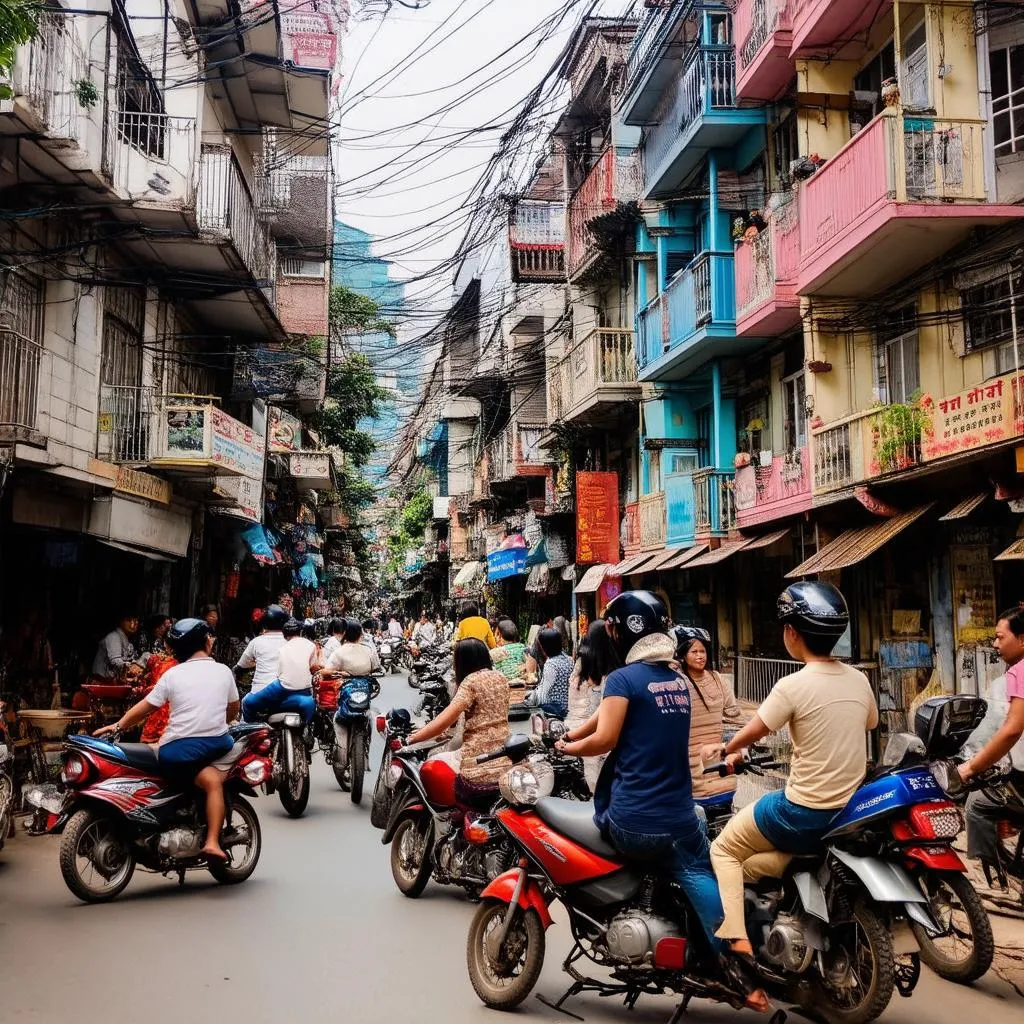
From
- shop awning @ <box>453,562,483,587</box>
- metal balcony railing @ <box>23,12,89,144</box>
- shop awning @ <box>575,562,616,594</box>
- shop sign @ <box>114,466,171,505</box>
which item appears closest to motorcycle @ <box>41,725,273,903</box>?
metal balcony railing @ <box>23,12,89,144</box>

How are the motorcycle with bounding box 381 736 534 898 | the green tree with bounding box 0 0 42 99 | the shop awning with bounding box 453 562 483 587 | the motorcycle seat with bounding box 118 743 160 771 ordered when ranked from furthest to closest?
the shop awning with bounding box 453 562 483 587 → the motorcycle seat with bounding box 118 743 160 771 → the motorcycle with bounding box 381 736 534 898 → the green tree with bounding box 0 0 42 99

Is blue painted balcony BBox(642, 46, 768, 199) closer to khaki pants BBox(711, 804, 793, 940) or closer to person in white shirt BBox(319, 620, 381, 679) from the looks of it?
person in white shirt BBox(319, 620, 381, 679)

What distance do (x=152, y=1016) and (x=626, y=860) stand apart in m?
2.13

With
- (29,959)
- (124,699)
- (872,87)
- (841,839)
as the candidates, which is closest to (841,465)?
(872,87)

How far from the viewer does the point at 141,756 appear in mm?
7078

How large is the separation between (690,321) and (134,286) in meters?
9.17

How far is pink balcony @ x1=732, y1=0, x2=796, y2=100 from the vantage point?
1552 cm

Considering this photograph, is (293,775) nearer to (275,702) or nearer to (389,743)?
(275,702)

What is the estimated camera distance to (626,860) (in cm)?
462

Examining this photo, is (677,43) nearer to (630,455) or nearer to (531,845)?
(630,455)

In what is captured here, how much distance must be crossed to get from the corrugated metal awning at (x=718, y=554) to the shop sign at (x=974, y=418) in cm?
546

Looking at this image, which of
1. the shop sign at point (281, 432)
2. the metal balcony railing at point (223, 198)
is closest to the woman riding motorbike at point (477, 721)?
the metal balcony railing at point (223, 198)

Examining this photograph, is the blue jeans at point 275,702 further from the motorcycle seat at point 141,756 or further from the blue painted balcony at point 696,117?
the blue painted balcony at point 696,117

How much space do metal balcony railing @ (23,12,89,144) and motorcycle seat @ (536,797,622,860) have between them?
9428 mm
